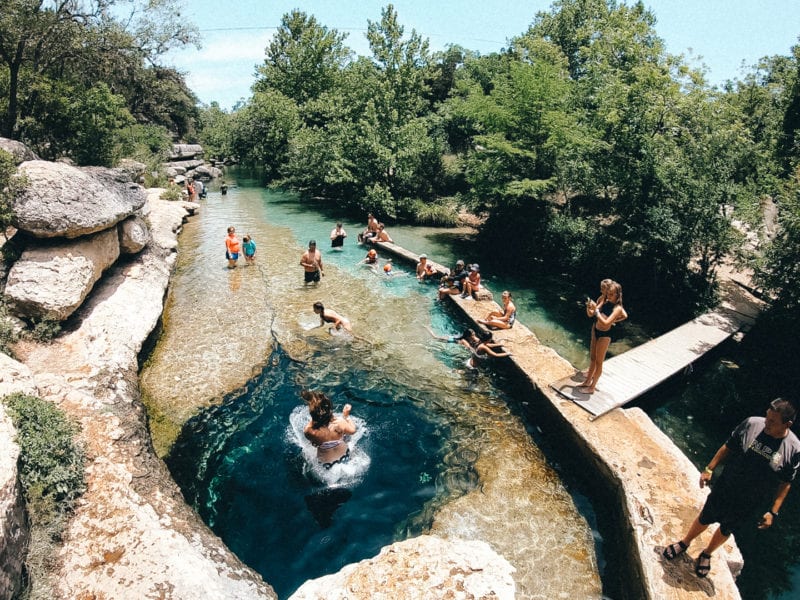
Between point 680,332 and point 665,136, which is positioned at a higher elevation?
point 665,136

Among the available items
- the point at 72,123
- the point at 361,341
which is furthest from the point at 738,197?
the point at 72,123

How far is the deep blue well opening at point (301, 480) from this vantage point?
563cm

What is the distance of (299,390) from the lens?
860 centimetres

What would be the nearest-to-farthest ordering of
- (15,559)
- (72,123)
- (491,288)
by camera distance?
(15,559), (491,288), (72,123)

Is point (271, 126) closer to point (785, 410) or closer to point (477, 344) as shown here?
point (477, 344)

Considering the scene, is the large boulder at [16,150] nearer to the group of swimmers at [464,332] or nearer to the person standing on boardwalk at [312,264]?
the person standing on boardwalk at [312,264]

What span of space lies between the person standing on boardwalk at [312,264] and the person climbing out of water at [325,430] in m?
7.37

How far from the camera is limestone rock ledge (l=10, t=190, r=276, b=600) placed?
14.3 feet

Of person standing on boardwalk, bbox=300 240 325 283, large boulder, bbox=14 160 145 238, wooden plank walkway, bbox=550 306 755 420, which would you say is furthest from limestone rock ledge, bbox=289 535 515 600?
person standing on boardwalk, bbox=300 240 325 283

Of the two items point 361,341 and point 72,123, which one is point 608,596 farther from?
point 72,123

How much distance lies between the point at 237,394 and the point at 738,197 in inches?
513

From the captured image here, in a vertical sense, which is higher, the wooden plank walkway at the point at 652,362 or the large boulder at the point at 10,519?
the wooden plank walkway at the point at 652,362

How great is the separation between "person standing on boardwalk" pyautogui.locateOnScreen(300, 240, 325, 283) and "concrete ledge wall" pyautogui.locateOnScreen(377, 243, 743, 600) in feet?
24.2

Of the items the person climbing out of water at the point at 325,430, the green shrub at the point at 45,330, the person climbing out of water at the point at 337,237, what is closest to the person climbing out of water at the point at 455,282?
the person climbing out of water at the point at 337,237
